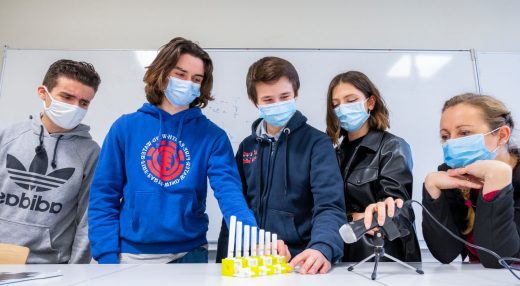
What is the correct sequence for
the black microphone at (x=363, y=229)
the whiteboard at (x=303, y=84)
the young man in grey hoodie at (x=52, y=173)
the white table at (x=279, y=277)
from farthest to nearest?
the whiteboard at (x=303, y=84) < the young man in grey hoodie at (x=52, y=173) < the black microphone at (x=363, y=229) < the white table at (x=279, y=277)

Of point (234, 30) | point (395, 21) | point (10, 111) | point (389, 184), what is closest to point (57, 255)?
point (389, 184)

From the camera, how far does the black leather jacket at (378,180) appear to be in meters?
1.19

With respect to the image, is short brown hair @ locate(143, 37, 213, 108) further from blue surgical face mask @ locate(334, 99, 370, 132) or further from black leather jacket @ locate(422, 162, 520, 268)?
black leather jacket @ locate(422, 162, 520, 268)

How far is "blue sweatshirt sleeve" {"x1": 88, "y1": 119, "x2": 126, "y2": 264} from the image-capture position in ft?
3.49

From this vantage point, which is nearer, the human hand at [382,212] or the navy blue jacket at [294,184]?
the human hand at [382,212]

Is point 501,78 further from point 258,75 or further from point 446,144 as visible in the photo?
point 258,75

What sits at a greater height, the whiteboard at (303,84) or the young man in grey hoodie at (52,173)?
the whiteboard at (303,84)

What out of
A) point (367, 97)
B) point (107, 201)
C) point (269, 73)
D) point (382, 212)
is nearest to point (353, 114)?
point (367, 97)

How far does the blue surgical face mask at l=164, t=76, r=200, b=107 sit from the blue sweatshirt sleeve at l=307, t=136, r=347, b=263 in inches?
20.8

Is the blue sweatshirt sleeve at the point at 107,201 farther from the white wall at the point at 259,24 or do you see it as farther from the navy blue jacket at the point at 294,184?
the white wall at the point at 259,24

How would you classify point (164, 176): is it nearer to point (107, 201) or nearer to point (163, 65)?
point (107, 201)

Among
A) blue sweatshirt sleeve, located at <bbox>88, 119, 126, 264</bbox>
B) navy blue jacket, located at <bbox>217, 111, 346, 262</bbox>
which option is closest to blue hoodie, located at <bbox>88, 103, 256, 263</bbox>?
blue sweatshirt sleeve, located at <bbox>88, 119, 126, 264</bbox>

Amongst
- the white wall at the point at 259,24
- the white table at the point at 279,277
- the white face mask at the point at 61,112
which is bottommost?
the white table at the point at 279,277

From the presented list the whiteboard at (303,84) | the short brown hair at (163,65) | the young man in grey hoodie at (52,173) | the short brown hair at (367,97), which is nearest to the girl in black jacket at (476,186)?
the short brown hair at (367,97)
